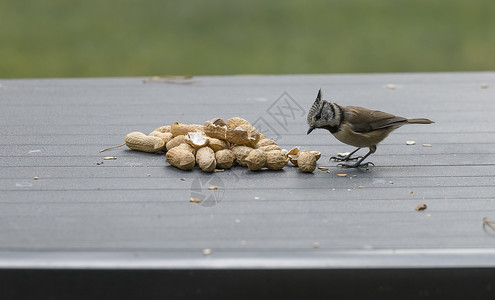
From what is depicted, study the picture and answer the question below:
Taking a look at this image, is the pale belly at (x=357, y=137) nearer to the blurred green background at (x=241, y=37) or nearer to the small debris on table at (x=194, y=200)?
the small debris on table at (x=194, y=200)

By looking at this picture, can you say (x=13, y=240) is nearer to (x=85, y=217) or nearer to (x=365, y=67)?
(x=85, y=217)

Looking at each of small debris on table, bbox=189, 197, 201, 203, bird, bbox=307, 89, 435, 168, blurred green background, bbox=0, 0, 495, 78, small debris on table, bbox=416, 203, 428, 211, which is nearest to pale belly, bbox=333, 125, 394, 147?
bird, bbox=307, 89, 435, 168

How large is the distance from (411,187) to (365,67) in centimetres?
567

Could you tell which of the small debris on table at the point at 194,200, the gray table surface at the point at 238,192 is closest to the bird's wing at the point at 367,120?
the gray table surface at the point at 238,192

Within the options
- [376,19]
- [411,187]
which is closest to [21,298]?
[411,187]

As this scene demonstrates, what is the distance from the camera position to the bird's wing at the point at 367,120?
8.71 feet

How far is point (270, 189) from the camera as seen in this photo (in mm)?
2248

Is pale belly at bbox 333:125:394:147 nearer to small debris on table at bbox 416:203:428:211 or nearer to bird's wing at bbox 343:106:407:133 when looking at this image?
bird's wing at bbox 343:106:407:133

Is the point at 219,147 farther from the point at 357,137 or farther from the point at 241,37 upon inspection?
the point at 241,37

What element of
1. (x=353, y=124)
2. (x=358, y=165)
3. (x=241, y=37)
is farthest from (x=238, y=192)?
(x=241, y=37)

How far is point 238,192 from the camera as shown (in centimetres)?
221

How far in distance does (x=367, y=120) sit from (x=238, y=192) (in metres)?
0.72

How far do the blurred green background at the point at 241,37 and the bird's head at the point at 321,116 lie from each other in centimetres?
479

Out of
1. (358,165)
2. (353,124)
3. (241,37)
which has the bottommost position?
(241,37)
